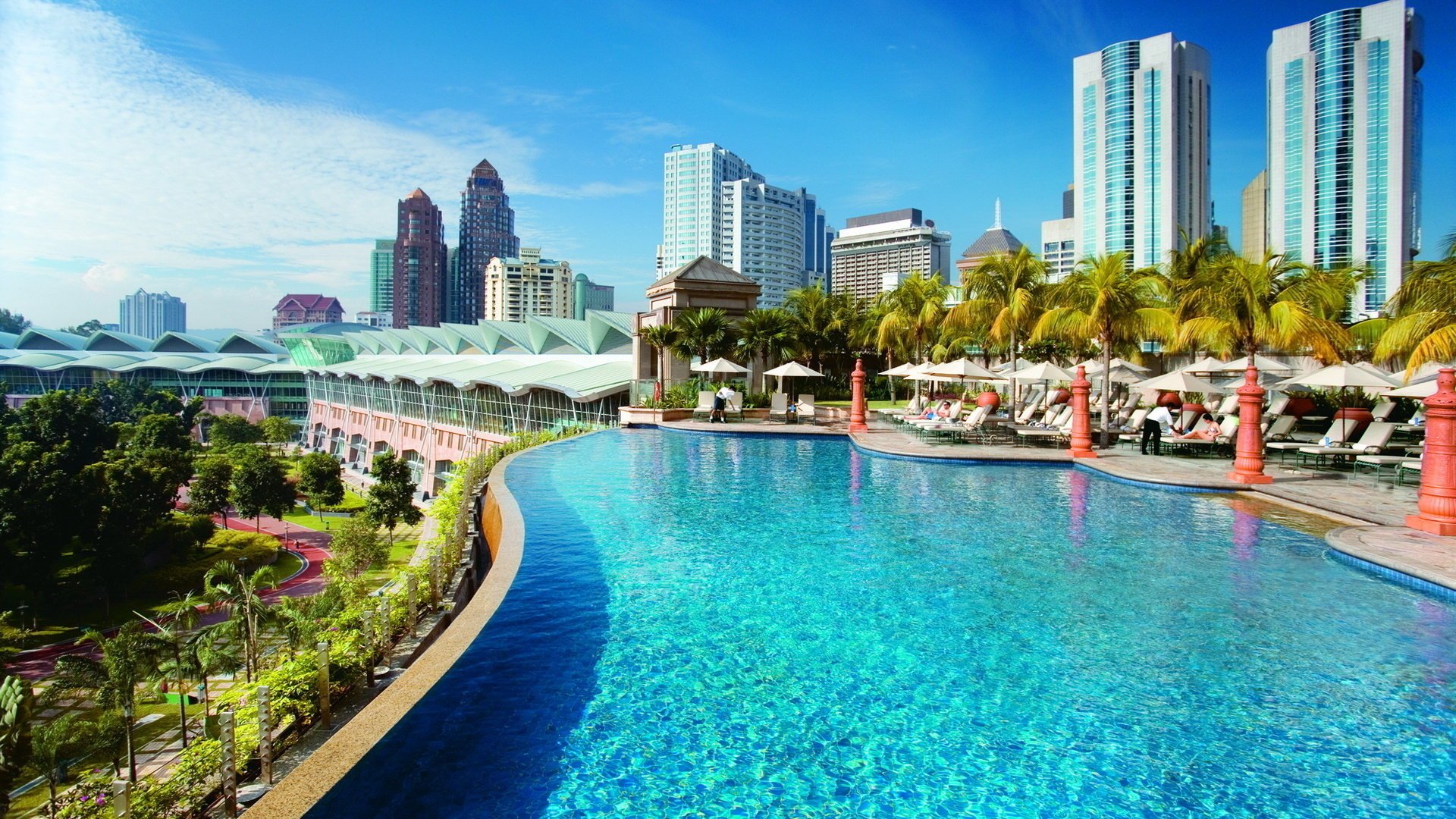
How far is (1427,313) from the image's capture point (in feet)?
38.5

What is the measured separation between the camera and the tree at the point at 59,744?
28.9 feet

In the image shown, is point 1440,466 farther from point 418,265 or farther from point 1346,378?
point 418,265

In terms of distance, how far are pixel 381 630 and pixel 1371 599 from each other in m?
8.54

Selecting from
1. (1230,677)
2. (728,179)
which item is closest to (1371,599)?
(1230,677)

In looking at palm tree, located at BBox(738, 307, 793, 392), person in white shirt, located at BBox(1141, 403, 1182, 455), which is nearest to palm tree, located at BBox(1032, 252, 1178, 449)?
person in white shirt, located at BBox(1141, 403, 1182, 455)

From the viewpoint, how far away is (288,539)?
37.8 meters

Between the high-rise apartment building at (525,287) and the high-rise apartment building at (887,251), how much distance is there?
52.0 metres

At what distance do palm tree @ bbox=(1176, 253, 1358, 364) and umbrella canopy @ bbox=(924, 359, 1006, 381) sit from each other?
14.6ft

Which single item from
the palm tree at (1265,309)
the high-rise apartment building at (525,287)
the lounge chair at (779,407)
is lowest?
the lounge chair at (779,407)

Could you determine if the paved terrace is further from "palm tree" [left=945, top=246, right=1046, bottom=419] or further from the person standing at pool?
"palm tree" [left=945, top=246, right=1046, bottom=419]

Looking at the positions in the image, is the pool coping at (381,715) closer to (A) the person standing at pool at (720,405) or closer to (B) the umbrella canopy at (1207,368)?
(A) the person standing at pool at (720,405)

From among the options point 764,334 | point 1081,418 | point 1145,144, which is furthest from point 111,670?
point 1145,144

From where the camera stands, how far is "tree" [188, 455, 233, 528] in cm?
3912

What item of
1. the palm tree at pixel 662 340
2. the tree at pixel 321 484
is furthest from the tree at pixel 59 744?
the tree at pixel 321 484
